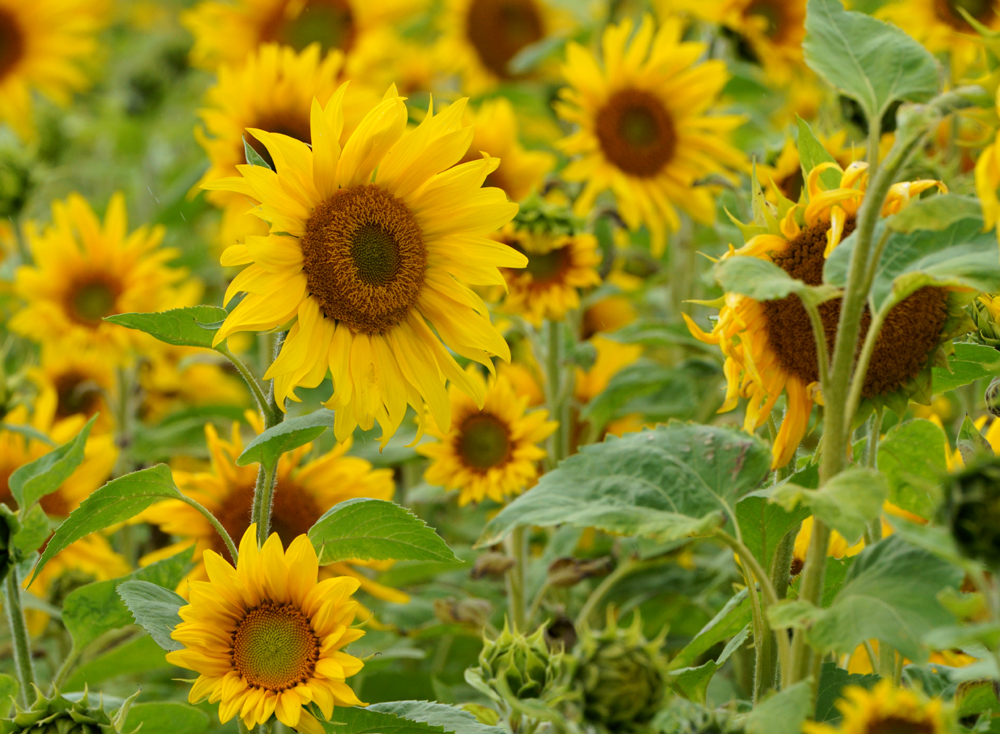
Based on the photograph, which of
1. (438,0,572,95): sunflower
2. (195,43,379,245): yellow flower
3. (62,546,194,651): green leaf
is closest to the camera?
(62,546,194,651): green leaf

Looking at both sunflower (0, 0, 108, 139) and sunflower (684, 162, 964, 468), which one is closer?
sunflower (684, 162, 964, 468)

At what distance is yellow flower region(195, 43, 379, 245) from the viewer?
1.75 m

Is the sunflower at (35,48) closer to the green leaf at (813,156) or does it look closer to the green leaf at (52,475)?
the green leaf at (52,475)

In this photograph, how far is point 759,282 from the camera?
0.69 meters

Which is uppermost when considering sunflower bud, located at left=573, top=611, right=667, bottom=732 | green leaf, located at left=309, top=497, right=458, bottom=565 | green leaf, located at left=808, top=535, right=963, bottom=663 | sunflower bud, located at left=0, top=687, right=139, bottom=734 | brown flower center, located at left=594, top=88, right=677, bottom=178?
brown flower center, located at left=594, top=88, right=677, bottom=178

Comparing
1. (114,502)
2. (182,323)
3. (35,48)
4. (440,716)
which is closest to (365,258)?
(182,323)

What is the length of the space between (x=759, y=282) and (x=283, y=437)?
42 cm

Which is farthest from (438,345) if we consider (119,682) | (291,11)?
(291,11)

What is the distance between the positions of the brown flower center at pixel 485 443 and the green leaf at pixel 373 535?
485 mm

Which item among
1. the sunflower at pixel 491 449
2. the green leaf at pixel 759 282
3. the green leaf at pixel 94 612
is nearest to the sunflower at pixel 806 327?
the green leaf at pixel 759 282

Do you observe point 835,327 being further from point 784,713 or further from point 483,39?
point 483,39

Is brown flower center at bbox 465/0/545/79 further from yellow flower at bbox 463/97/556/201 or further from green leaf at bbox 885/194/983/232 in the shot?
green leaf at bbox 885/194/983/232

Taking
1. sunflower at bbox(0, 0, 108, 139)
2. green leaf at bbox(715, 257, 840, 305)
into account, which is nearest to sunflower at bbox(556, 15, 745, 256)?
green leaf at bbox(715, 257, 840, 305)

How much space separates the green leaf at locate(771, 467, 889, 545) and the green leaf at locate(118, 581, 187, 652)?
53 cm
